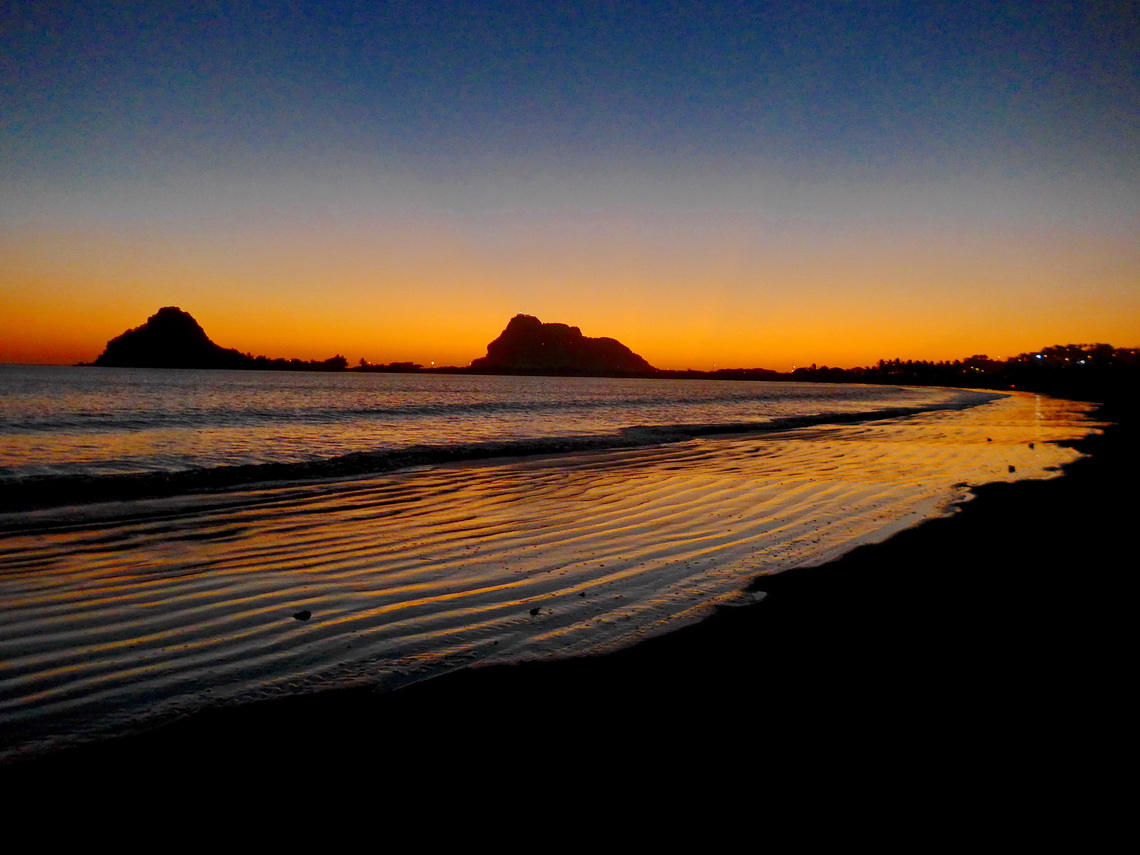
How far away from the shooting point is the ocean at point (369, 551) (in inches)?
205

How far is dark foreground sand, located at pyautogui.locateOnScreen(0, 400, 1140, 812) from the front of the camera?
357 cm

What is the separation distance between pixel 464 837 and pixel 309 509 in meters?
10.3

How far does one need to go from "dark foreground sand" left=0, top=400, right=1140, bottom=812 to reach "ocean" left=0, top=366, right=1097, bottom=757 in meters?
0.50

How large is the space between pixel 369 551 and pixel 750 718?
6.32 m

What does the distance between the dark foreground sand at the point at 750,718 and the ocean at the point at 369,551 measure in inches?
19.8

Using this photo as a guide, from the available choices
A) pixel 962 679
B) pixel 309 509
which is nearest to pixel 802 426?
pixel 309 509

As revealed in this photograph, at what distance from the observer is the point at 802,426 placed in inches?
1394

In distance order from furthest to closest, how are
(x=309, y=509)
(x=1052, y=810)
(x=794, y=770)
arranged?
(x=309, y=509) → (x=794, y=770) → (x=1052, y=810)

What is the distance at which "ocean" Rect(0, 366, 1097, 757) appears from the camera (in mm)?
5203

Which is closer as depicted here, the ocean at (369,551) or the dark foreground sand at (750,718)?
the dark foreground sand at (750,718)

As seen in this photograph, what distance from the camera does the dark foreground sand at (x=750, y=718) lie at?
3.57m

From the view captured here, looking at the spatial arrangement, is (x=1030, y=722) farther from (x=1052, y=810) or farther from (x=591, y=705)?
(x=591, y=705)

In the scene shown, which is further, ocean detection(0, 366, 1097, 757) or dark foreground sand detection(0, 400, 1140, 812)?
ocean detection(0, 366, 1097, 757)

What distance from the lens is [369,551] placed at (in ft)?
30.0
